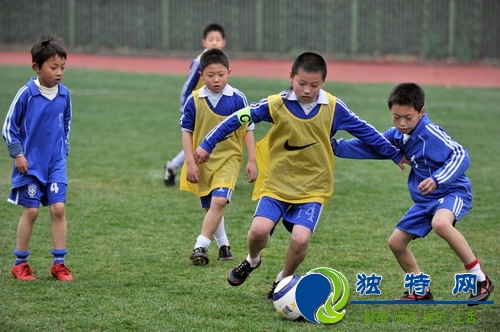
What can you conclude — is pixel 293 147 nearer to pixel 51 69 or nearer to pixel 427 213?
pixel 427 213

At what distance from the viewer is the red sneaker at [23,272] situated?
5.93m

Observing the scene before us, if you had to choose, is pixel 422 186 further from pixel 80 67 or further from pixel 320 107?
pixel 80 67

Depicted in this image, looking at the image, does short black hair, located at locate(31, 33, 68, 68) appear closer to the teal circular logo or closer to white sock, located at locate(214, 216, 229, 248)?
white sock, located at locate(214, 216, 229, 248)

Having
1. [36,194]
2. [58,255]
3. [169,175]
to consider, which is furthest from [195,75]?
[58,255]

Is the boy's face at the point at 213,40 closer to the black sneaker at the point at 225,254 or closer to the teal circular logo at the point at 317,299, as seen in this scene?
the black sneaker at the point at 225,254

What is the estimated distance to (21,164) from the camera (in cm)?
579

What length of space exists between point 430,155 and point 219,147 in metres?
2.00

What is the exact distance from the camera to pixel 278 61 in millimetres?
26781

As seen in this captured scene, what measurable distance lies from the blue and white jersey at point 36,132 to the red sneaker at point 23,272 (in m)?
0.59

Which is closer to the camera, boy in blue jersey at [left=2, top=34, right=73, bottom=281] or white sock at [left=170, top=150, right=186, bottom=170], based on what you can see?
boy in blue jersey at [left=2, top=34, right=73, bottom=281]

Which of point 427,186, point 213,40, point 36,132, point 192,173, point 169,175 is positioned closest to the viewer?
point 427,186

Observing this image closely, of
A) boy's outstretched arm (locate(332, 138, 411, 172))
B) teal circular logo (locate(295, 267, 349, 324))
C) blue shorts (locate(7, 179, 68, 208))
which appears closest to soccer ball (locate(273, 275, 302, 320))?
teal circular logo (locate(295, 267, 349, 324))

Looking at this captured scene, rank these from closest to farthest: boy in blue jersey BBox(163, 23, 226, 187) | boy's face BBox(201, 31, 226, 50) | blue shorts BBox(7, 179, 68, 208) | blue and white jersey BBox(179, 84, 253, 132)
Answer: blue shorts BBox(7, 179, 68, 208), blue and white jersey BBox(179, 84, 253, 132), boy in blue jersey BBox(163, 23, 226, 187), boy's face BBox(201, 31, 226, 50)

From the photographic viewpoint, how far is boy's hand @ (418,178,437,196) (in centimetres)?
512
